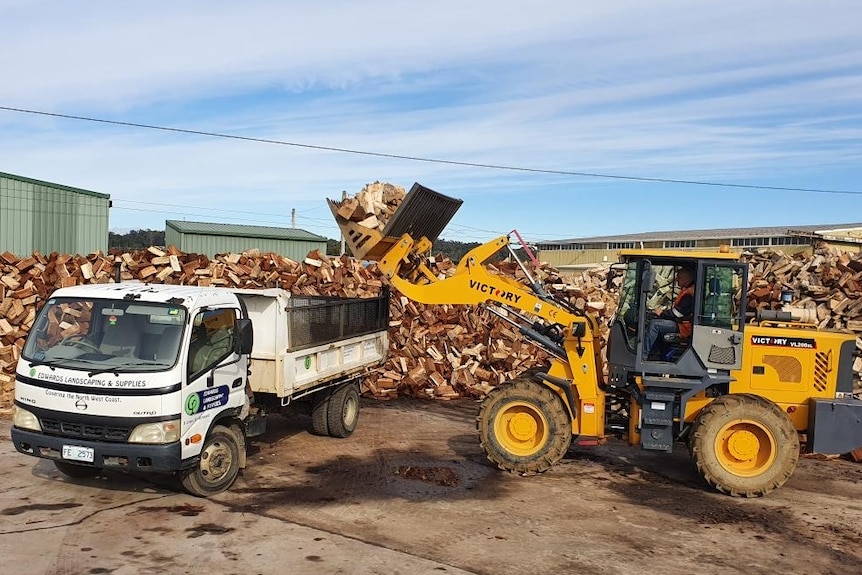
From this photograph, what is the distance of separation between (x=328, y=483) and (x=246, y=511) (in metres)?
1.38

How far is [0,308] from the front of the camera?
49.2 feet

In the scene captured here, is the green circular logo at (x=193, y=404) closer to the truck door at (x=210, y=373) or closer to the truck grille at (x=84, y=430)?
the truck door at (x=210, y=373)

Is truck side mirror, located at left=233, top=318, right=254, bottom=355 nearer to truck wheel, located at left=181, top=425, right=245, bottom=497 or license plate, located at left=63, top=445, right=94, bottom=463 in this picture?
truck wheel, located at left=181, top=425, right=245, bottom=497

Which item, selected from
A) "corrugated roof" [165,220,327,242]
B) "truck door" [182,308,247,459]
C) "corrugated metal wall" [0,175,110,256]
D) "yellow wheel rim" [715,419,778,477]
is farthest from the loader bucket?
"corrugated roof" [165,220,327,242]

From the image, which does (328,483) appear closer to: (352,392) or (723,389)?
(352,392)

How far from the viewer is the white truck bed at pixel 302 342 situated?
878 cm

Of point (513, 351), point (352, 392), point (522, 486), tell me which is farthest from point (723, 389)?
point (513, 351)

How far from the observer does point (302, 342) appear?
9336mm

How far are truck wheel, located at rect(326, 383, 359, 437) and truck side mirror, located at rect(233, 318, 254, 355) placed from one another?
305 centimetres

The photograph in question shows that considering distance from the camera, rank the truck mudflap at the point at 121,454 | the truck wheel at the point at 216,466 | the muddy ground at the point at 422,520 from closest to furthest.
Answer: the muddy ground at the point at 422,520
the truck mudflap at the point at 121,454
the truck wheel at the point at 216,466

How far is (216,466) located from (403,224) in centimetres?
397

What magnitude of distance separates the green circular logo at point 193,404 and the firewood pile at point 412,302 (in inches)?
304

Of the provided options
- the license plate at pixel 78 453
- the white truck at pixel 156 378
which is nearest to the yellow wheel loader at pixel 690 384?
the white truck at pixel 156 378

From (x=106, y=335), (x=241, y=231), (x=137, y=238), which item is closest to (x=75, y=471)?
(x=106, y=335)
